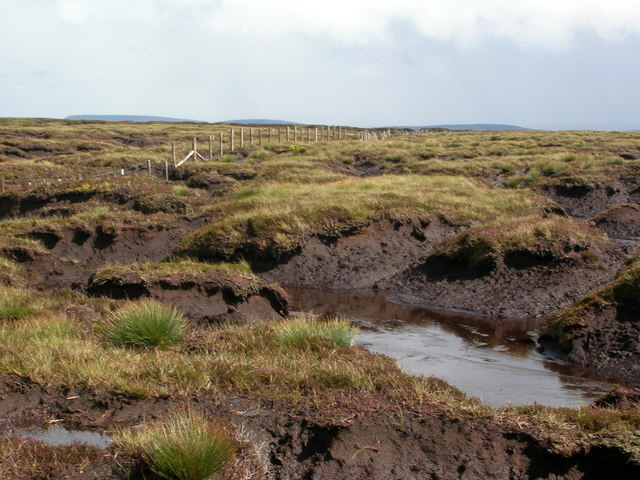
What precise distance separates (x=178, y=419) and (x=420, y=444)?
2.42 m

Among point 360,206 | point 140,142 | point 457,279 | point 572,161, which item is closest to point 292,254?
A: point 360,206

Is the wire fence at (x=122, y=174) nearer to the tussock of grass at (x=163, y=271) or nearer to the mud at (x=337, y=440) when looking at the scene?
the tussock of grass at (x=163, y=271)

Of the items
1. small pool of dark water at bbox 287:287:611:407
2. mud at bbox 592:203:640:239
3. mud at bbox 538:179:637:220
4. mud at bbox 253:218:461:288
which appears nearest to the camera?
small pool of dark water at bbox 287:287:611:407

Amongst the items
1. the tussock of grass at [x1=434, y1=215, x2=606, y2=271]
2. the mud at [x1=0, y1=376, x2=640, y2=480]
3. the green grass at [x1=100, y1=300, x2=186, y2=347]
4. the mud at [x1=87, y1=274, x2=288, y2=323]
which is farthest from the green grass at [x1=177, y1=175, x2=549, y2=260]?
the mud at [x1=0, y1=376, x2=640, y2=480]

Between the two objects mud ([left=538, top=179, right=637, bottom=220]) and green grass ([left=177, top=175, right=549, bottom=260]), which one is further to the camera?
mud ([left=538, top=179, right=637, bottom=220])

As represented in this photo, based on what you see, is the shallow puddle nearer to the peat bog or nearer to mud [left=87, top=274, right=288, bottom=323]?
the peat bog

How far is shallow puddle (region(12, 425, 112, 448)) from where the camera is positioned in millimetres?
6461

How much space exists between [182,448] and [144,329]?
393cm

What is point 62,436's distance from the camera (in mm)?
6637

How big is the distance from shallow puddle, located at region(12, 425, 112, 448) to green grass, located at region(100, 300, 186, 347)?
2458mm

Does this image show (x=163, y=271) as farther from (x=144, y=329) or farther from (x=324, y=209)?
(x=324, y=209)

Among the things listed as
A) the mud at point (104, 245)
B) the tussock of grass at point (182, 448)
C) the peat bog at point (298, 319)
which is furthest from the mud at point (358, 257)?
the tussock of grass at point (182, 448)

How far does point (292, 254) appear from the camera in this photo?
19.8 m

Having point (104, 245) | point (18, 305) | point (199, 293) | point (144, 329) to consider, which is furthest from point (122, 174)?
point (144, 329)
